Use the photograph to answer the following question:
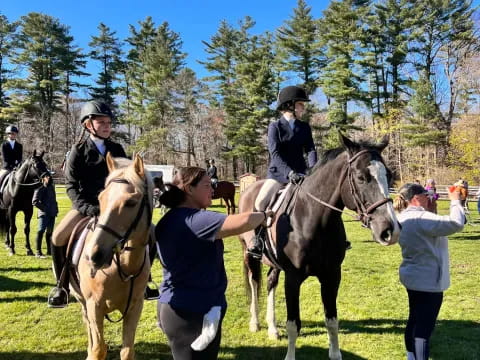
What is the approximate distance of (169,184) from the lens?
2.38 meters

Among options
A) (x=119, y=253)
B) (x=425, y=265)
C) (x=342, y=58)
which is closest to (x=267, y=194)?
(x=425, y=265)

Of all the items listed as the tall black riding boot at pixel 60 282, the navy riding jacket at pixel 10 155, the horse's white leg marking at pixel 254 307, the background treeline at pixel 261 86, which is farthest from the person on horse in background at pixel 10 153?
the background treeline at pixel 261 86

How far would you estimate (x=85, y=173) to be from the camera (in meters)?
3.61

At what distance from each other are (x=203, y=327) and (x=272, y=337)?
9.57ft

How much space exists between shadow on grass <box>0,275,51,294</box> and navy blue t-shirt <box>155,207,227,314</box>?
18.7 ft

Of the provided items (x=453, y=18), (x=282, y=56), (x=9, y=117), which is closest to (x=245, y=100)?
(x=282, y=56)

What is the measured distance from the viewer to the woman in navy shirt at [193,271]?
2125 mm

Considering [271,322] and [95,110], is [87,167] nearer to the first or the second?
[95,110]

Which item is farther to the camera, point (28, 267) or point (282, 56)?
point (282, 56)

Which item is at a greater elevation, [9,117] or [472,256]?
[9,117]

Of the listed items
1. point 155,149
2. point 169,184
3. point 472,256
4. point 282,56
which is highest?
point 282,56

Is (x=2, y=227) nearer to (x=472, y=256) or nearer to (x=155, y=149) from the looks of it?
(x=472, y=256)

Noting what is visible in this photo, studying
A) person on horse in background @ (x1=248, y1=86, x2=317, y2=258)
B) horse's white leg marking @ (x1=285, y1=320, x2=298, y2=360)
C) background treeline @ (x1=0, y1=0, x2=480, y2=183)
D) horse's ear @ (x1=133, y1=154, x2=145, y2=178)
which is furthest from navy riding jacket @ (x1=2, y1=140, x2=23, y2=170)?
background treeline @ (x1=0, y1=0, x2=480, y2=183)

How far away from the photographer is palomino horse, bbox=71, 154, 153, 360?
7.65 feet
